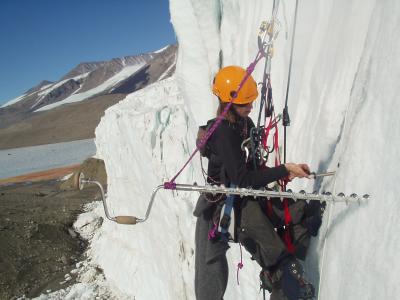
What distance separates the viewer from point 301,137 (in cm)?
395

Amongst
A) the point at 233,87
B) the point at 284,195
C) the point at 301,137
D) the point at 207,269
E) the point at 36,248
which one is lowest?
the point at 36,248

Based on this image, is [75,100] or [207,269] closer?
[207,269]

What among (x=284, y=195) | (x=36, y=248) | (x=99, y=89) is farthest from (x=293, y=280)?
(x=99, y=89)

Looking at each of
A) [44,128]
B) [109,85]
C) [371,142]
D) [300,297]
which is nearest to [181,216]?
[300,297]

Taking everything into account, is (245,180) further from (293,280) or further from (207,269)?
(207,269)

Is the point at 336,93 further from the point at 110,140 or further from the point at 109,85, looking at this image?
the point at 109,85

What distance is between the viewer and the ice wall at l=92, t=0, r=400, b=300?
2047mm

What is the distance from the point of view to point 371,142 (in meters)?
2.13

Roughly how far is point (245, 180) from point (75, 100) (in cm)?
13956

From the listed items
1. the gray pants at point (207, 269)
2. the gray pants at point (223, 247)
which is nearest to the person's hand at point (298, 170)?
the gray pants at point (223, 247)

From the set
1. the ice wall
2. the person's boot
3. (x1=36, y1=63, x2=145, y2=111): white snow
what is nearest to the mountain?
(x1=36, y1=63, x2=145, y2=111): white snow

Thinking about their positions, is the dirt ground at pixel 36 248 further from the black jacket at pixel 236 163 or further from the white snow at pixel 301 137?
the black jacket at pixel 236 163

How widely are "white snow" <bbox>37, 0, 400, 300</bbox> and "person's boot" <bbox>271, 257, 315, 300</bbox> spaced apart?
15cm

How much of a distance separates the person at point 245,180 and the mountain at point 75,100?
75.8 meters
